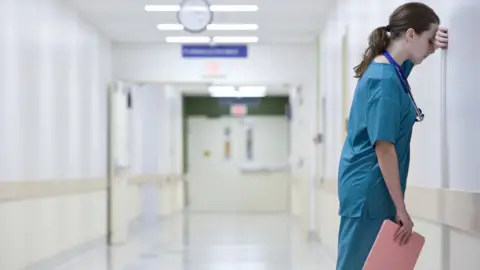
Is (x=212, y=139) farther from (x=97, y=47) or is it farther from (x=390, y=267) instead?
(x=390, y=267)

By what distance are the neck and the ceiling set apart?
5.28m

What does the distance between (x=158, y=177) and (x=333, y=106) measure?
681 centimetres

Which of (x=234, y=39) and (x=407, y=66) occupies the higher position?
(x=234, y=39)

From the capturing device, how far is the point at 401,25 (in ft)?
8.03

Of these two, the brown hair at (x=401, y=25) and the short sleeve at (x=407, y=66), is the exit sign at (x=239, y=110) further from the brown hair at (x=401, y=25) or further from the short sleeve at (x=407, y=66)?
the brown hair at (x=401, y=25)

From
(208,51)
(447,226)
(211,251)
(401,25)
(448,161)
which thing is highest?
(208,51)

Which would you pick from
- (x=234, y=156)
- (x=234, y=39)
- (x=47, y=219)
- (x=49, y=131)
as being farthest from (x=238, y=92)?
(x=47, y=219)

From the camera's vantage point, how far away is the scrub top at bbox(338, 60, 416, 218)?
2328 millimetres

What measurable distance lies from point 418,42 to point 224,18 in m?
6.22

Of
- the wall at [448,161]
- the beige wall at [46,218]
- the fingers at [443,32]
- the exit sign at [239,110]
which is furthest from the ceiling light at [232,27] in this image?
the exit sign at [239,110]

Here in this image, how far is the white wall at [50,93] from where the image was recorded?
5.88m

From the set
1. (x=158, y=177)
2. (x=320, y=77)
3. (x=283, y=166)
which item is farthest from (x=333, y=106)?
(x=283, y=166)

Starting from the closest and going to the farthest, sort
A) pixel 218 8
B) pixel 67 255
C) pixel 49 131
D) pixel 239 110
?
1. pixel 49 131
2. pixel 67 255
3. pixel 218 8
4. pixel 239 110

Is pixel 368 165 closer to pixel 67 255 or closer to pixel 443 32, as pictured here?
pixel 443 32
